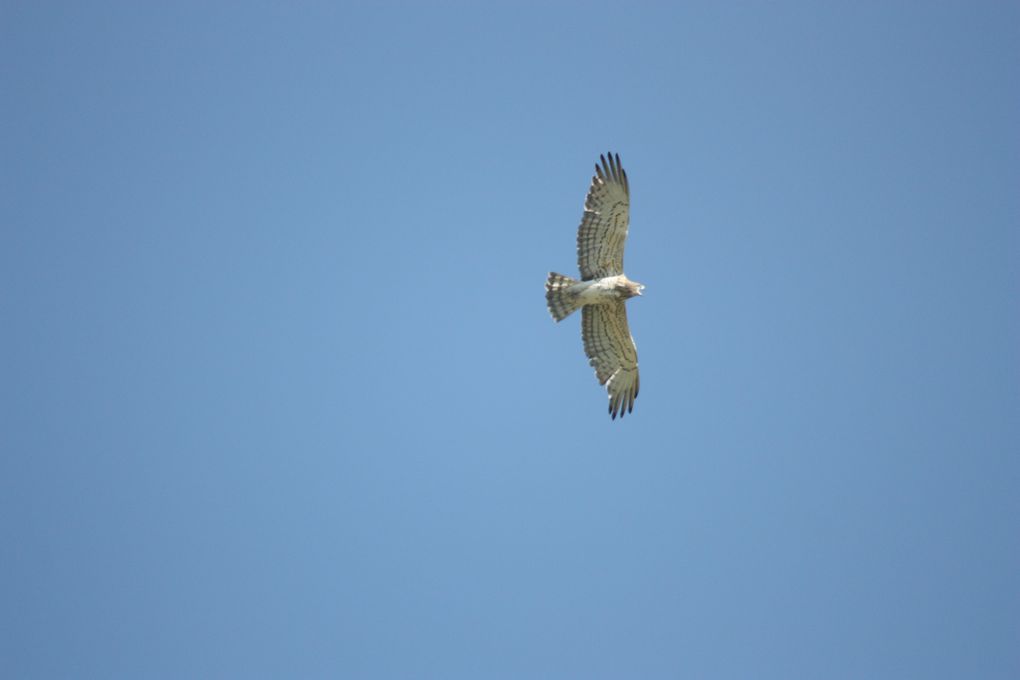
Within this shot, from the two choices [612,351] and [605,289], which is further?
[612,351]

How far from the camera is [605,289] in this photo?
1555 cm

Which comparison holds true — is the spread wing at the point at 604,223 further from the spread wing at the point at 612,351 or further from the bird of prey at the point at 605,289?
the spread wing at the point at 612,351

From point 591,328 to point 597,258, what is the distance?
1313mm

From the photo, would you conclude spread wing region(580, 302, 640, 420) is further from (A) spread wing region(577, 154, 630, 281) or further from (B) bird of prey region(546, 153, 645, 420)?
(A) spread wing region(577, 154, 630, 281)

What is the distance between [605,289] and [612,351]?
1.41m

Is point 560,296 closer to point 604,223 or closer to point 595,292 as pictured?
point 595,292

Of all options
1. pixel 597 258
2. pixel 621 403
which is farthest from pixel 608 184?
pixel 621 403

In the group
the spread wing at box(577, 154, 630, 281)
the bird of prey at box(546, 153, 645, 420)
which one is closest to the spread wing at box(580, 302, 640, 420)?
the bird of prey at box(546, 153, 645, 420)

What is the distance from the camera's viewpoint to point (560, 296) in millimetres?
15922

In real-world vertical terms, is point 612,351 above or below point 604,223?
below

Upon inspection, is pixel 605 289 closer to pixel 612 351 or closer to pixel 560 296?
pixel 560 296

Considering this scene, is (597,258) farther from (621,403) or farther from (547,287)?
(621,403)

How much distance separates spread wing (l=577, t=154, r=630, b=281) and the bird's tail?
1.05ft

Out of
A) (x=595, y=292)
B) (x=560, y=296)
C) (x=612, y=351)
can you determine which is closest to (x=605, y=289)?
(x=595, y=292)
